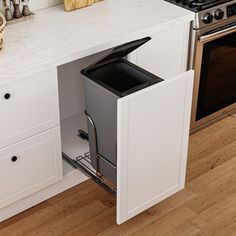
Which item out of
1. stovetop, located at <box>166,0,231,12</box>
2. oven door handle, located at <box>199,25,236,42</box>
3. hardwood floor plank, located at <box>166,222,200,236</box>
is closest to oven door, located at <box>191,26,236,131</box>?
oven door handle, located at <box>199,25,236,42</box>

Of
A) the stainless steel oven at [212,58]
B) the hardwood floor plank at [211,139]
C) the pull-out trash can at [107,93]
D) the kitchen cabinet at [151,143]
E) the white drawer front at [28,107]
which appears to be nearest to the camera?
the kitchen cabinet at [151,143]

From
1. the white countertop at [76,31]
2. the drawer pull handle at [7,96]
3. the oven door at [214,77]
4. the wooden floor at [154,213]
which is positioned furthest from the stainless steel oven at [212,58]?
the drawer pull handle at [7,96]

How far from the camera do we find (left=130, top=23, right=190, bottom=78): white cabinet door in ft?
9.77

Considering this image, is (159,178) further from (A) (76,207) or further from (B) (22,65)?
(B) (22,65)

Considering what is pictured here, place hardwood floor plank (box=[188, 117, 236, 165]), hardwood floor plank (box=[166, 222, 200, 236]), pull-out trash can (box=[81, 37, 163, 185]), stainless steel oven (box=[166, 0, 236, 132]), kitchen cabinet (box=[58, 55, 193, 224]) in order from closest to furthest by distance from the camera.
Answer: kitchen cabinet (box=[58, 55, 193, 224]) < pull-out trash can (box=[81, 37, 163, 185]) < hardwood floor plank (box=[166, 222, 200, 236]) < stainless steel oven (box=[166, 0, 236, 132]) < hardwood floor plank (box=[188, 117, 236, 165])

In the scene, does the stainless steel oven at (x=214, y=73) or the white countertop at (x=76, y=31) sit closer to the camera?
the white countertop at (x=76, y=31)

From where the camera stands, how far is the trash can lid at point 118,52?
262cm

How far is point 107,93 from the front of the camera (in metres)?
2.56

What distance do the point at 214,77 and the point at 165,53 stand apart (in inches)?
15.5

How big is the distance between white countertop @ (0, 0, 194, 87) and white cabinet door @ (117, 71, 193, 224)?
448 millimetres

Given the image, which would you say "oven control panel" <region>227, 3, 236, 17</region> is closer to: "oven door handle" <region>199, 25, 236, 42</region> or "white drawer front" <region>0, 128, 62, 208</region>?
"oven door handle" <region>199, 25, 236, 42</region>

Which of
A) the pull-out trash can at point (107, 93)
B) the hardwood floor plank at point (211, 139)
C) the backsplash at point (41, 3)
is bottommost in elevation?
the hardwood floor plank at point (211, 139)

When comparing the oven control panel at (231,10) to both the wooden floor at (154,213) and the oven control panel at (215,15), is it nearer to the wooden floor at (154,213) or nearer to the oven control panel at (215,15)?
the oven control panel at (215,15)

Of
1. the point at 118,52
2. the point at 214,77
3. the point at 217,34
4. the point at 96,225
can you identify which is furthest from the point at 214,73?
the point at 96,225
